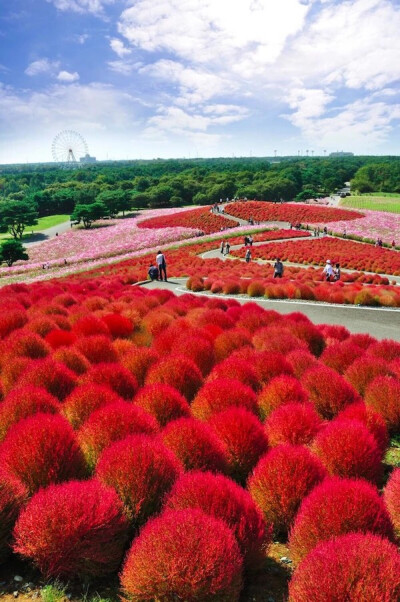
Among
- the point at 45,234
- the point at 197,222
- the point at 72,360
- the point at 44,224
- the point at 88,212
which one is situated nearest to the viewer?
the point at 72,360

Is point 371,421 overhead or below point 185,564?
below

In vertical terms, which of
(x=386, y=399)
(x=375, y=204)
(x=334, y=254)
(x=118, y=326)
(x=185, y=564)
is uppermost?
(x=185, y=564)

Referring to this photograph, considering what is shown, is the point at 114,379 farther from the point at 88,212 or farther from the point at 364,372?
the point at 88,212

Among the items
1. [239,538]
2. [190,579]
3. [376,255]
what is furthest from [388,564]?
[376,255]

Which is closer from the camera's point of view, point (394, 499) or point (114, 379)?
point (394, 499)

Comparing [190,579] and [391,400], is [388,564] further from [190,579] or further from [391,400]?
[391,400]

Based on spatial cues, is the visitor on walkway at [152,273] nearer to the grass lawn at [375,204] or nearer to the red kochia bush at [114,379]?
the red kochia bush at [114,379]

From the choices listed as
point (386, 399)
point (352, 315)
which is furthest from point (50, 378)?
point (352, 315)

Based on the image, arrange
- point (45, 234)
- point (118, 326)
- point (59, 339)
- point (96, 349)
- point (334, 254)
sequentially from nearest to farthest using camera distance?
point (96, 349), point (59, 339), point (118, 326), point (334, 254), point (45, 234)
